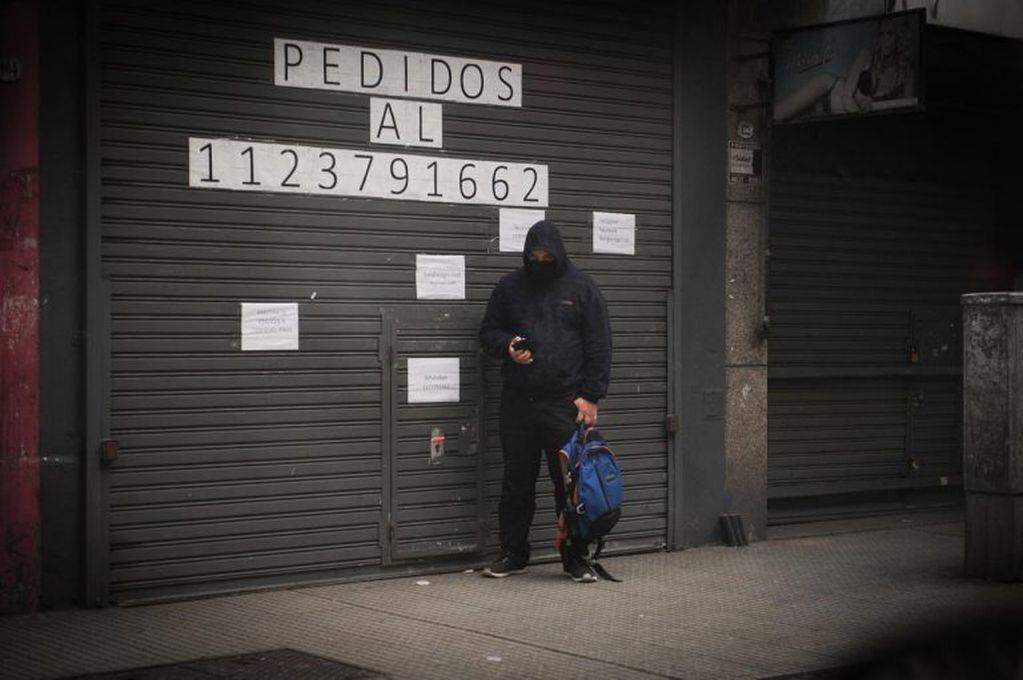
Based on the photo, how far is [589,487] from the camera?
8430 millimetres

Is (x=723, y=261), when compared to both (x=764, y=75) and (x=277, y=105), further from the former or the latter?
(x=277, y=105)

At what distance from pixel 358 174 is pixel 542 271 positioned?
1.27 meters

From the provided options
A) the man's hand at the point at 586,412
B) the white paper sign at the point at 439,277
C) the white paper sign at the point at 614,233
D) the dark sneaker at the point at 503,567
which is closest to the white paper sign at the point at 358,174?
the white paper sign at the point at 439,277

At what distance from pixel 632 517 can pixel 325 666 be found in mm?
3970

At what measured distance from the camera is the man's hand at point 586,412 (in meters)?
8.68

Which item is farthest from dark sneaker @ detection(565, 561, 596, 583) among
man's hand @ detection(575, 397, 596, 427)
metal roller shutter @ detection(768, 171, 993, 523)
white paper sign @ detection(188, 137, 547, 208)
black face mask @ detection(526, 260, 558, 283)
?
metal roller shutter @ detection(768, 171, 993, 523)

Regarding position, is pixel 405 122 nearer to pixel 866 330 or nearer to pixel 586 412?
pixel 586 412

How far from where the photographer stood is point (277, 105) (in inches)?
327

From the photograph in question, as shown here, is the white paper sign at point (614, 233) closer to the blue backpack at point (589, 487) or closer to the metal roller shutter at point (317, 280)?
the metal roller shutter at point (317, 280)

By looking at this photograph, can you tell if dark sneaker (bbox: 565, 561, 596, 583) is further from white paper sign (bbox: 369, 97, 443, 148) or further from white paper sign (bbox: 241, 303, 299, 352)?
white paper sign (bbox: 369, 97, 443, 148)

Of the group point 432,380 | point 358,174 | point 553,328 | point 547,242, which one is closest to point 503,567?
point 432,380

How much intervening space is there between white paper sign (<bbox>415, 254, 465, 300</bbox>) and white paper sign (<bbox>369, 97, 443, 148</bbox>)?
2.37 ft

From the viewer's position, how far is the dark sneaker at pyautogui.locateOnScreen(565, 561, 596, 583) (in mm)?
8820

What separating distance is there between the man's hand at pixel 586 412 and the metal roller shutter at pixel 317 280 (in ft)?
2.51
